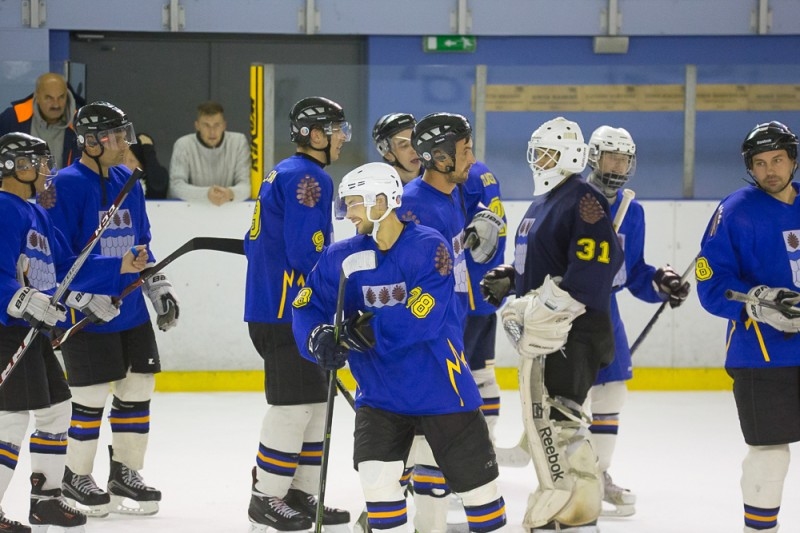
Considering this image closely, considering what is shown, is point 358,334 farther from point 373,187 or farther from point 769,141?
point 769,141

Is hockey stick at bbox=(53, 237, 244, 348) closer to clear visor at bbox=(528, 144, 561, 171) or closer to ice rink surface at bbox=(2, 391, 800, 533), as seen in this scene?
ice rink surface at bbox=(2, 391, 800, 533)

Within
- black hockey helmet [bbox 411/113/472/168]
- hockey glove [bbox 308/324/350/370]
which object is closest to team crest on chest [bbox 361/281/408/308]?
hockey glove [bbox 308/324/350/370]

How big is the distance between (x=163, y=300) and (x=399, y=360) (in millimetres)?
1624

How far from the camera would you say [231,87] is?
8.90m

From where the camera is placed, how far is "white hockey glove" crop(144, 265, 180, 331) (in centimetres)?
483

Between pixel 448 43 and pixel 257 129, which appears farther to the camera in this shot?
pixel 448 43

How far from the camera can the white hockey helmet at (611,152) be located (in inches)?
189

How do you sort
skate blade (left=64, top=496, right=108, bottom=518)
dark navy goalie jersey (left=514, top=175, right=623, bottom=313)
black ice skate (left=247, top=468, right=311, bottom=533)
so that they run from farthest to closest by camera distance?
skate blade (left=64, top=496, right=108, bottom=518) < black ice skate (left=247, top=468, right=311, bottom=533) < dark navy goalie jersey (left=514, top=175, right=623, bottom=313)

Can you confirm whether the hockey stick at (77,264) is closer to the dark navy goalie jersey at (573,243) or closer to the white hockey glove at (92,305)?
the white hockey glove at (92,305)

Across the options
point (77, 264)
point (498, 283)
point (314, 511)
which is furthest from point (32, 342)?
point (498, 283)

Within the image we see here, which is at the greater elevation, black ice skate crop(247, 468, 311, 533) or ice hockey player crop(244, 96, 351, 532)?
ice hockey player crop(244, 96, 351, 532)

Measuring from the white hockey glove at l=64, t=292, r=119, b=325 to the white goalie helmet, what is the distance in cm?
151

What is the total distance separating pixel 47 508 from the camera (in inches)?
166

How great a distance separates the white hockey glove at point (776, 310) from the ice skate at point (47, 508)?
2211 millimetres
